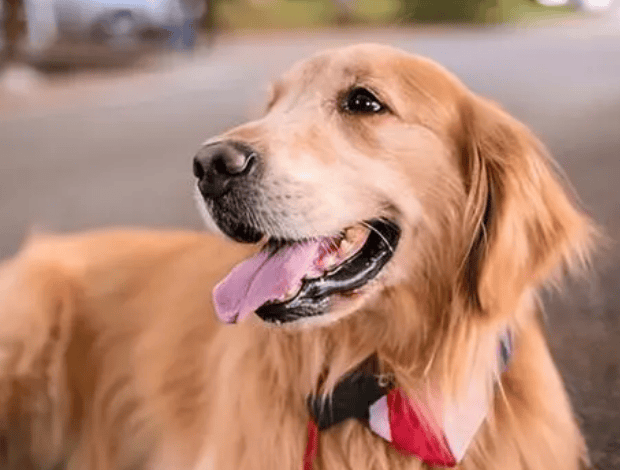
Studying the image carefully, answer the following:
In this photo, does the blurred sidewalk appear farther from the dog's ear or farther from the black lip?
the black lip

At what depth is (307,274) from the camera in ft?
4.53

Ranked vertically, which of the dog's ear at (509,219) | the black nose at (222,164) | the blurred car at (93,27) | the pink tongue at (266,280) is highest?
the black nose at (222,164)

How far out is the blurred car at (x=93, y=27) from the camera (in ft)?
28.9

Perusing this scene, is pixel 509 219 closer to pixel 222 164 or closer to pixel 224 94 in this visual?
pixel 222 164

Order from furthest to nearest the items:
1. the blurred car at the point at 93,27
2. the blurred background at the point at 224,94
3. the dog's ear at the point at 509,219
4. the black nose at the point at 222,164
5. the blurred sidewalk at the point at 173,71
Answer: the blurred car at the point at 93,27
the blurred sidewalk at the point at 173,71
the blurred background at the point at 224,94
the dog's ear at the point at 509,219
the black nose at the point at 222,164

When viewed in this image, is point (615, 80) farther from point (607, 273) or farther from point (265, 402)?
point (265, 402)

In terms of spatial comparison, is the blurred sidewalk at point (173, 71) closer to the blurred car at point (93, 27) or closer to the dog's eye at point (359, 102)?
the blurred car at point (93, 27)

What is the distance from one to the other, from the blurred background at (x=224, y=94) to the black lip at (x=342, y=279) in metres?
0.47

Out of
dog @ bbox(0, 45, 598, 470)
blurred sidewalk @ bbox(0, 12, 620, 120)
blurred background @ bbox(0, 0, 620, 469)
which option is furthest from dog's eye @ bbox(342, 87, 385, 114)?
blurred sidewalk @ bbox(0, 12, 620, 120)

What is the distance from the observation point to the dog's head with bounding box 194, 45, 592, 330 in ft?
4.42

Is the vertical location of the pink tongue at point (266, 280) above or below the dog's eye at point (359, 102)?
below

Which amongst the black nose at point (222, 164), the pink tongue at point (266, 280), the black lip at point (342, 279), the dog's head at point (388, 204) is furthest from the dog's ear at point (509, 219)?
the black nose at point (222, 164)

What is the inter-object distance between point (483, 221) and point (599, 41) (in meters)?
5.96

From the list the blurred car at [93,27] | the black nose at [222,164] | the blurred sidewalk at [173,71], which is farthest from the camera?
the blurred car at [93,27]
